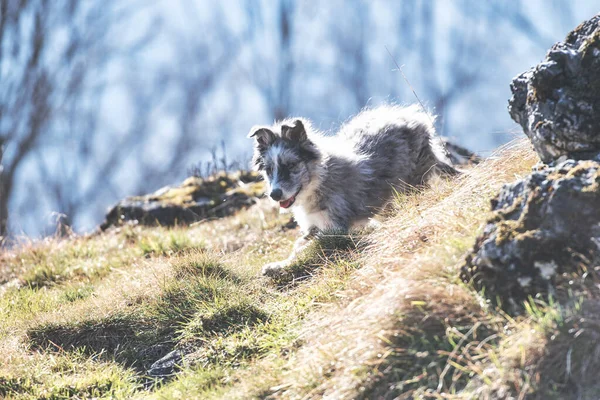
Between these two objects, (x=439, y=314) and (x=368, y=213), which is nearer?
(x=439, y=314)

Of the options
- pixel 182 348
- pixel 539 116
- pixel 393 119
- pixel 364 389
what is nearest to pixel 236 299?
pixel 182 348

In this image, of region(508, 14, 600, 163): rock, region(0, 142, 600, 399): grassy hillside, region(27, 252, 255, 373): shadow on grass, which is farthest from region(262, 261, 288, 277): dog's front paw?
region(508, 14, 600, 163): rock

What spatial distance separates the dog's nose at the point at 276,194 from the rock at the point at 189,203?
3.46 meters

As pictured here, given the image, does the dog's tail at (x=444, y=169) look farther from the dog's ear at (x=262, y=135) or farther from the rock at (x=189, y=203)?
the rock at (x=189, y=203)

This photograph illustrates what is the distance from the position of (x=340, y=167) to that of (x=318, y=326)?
3.04 metres

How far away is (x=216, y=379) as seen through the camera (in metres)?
4.68

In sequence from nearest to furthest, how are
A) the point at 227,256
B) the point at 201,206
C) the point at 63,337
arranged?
1. the point at 63,337
2. the point at 227,256
3. the point at 201,206

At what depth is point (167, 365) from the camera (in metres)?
5.20

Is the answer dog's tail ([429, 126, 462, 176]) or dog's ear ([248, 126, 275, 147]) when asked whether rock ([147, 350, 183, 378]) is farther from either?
dog's tail ([429, 126, 462, 176])

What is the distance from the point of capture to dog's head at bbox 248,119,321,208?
7.25 meters

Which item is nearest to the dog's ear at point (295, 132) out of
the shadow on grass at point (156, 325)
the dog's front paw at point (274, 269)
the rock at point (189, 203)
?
the dog's front paw at point (274, 269)

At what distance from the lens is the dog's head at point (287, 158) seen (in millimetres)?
7254

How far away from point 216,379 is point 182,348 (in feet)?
2.53

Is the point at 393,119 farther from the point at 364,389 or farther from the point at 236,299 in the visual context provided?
the point at 364,389
